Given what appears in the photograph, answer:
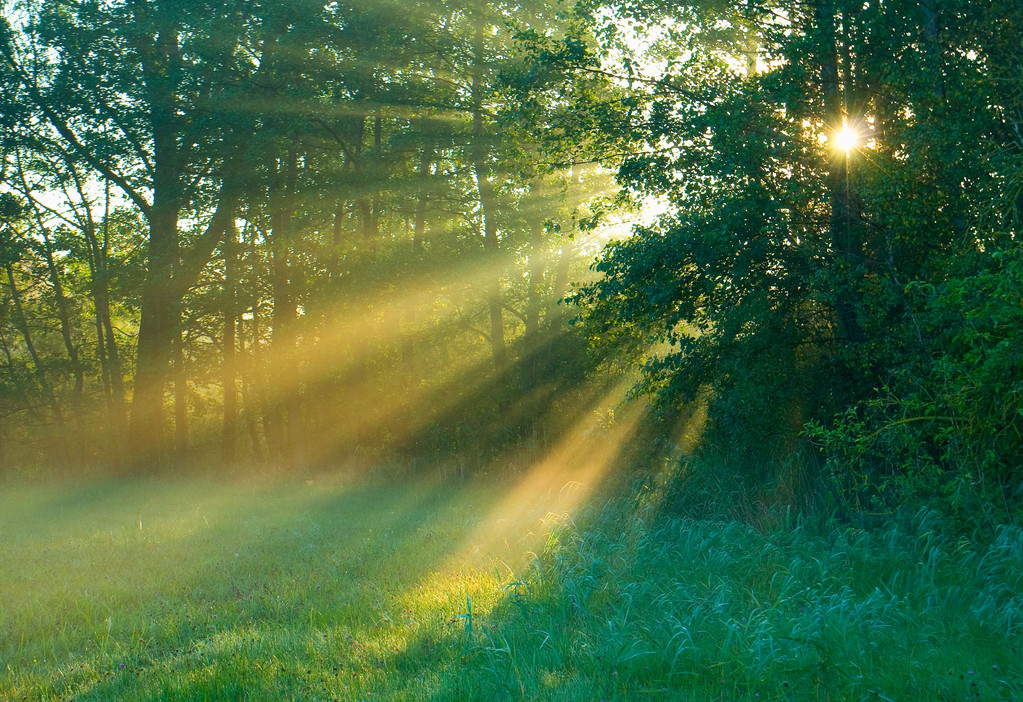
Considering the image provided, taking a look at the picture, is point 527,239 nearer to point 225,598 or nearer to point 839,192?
point 839,192

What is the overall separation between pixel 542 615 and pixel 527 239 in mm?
17345

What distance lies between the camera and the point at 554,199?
22.4 meters

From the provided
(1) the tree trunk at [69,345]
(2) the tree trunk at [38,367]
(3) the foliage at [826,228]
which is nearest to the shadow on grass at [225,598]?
(3) the foliage at [826,228]

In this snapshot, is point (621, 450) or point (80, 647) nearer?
point (80, 647)

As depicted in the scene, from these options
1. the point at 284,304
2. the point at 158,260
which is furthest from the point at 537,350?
the point at 158,260

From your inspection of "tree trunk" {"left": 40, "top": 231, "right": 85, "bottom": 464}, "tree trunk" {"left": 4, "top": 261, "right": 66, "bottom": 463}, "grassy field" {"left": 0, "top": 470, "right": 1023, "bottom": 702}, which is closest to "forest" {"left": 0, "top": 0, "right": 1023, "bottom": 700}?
"grassy field" {"left": 0, "top": 470, "right": 1023, "bottom": 702}

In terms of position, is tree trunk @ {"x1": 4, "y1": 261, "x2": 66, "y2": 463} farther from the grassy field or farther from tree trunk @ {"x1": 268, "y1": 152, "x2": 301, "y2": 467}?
the grassy field

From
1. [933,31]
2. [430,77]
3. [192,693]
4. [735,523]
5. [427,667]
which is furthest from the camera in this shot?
[430,77]

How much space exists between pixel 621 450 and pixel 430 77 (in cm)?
1224

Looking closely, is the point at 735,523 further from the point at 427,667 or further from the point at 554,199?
the point at 554,199

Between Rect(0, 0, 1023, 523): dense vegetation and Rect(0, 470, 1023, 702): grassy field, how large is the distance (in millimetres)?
1718

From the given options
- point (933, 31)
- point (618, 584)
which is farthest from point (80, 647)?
point (933, 31)

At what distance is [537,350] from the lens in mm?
20188

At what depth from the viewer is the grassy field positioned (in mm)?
5328
